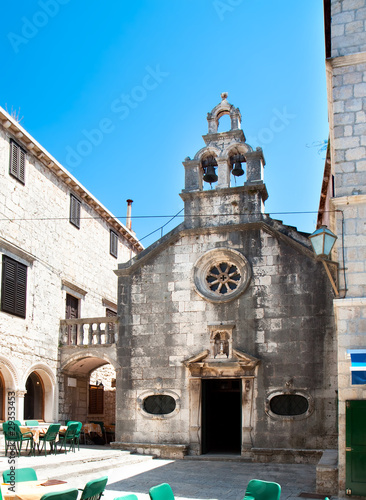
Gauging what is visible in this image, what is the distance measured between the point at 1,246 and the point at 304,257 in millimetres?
7656

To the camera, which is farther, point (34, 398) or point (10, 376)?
point (34, 398)

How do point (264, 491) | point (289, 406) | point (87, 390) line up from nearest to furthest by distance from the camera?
point (264, 491)
point (289, 406)
point (87, 390)

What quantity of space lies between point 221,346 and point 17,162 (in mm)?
7255

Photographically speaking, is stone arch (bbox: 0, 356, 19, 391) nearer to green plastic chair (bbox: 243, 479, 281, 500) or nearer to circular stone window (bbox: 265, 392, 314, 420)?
circular stone window (bbox: 265, 392, 314, 420)

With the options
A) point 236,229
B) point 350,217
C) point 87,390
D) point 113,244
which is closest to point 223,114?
point 236,229

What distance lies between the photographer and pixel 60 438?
44.2 feet

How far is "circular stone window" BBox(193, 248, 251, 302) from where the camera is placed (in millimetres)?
15156

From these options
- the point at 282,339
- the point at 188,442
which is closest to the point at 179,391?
the point at 188,442

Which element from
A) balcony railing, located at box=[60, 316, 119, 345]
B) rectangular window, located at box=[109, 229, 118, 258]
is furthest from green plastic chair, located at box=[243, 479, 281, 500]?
rectangular window, located at box=[109, 229, 118, 258]

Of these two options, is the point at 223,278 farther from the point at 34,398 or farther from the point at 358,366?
the point at 358,366

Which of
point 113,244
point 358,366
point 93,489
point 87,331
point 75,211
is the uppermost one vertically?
point 75,211

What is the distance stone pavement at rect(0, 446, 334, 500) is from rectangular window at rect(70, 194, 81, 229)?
725 centimetres

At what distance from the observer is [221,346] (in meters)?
14.9

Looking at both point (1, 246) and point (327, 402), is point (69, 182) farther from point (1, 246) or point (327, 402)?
point (327, 402)
